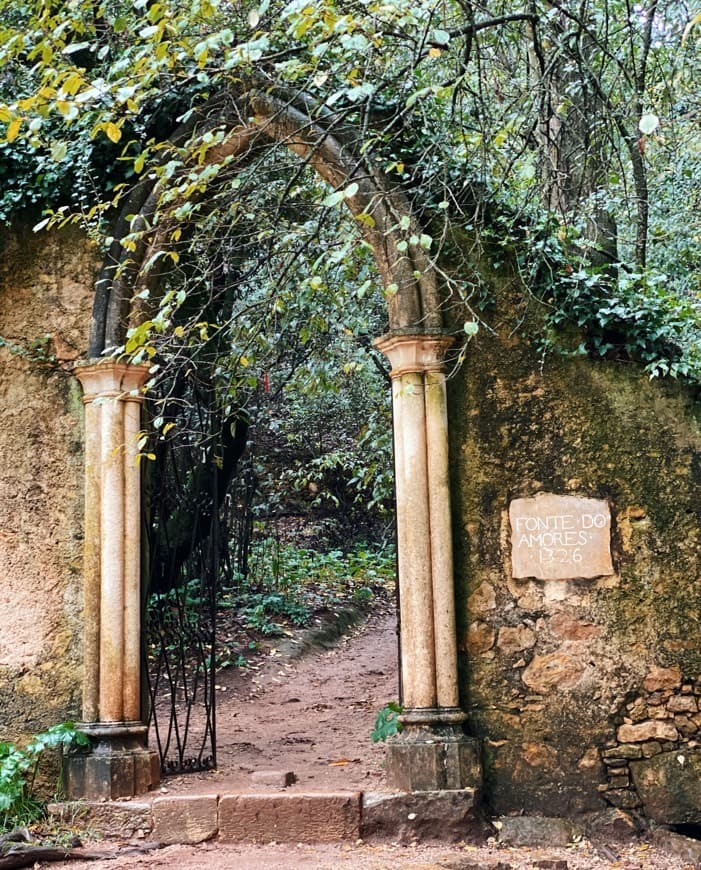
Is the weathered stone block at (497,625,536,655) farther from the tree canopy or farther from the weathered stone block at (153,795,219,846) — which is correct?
the weathered stone block at (153,795,219,846)

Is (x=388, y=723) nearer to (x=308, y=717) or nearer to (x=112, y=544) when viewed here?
(x=112, y=544)

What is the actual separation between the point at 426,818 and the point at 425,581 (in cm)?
116

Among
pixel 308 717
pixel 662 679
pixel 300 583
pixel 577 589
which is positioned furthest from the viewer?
pixel 300 583

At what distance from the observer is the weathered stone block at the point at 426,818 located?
15.4ft

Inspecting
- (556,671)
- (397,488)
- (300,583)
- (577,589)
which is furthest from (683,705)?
(300,583)

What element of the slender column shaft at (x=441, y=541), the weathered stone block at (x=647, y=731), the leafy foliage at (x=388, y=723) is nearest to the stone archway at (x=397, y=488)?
the slender column shaft at (x=441, y=541)

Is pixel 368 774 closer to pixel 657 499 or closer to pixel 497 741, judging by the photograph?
pixel 497 741

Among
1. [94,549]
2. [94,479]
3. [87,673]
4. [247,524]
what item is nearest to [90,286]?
[94,479]

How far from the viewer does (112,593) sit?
5289 mm

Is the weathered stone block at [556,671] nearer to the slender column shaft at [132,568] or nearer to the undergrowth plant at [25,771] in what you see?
the slender column shaft at [132,568]

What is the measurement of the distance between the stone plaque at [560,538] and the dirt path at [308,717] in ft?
4.80

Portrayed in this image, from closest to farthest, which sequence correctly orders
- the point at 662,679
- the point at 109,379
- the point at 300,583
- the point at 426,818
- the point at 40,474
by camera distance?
the point at 426,818
the point at 662,679
the point at 109,379
the point at 40,474
the point at 300,583

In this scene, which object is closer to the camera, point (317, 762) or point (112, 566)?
point (112, 566)

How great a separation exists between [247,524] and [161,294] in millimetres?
5732
